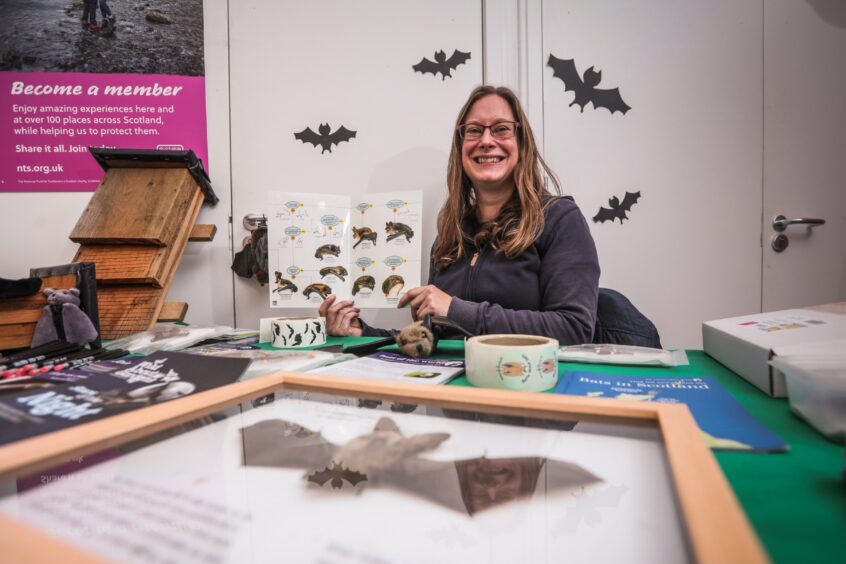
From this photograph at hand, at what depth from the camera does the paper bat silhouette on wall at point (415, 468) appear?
0.93 feet

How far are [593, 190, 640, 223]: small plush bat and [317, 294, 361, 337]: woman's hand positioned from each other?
1.00 m

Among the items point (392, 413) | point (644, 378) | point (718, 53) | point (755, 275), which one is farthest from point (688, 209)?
point (392, 413)

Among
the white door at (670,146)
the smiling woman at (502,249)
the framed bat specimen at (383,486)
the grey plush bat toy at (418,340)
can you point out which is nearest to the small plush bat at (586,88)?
the white door at (670,146)

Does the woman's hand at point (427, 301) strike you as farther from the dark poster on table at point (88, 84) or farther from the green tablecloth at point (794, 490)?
the dark poster on table at point (88, 84)

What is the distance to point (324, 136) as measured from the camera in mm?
1696

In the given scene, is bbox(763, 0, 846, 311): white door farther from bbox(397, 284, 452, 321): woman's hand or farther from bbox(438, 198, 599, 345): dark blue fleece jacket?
bbox(397, 284, 452, 321): woman's hand

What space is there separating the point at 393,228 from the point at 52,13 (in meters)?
1.60

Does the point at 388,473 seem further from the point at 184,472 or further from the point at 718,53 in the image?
the point at 718,53

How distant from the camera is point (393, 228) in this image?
1300 mm

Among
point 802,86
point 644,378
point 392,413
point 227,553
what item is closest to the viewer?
Result: point 227,553

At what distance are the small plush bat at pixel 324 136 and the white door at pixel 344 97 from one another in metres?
0.02

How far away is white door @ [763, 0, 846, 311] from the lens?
1520 mm

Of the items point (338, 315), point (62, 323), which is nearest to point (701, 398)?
point (338, 315)

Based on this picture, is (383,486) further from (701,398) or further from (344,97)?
(344,97)
